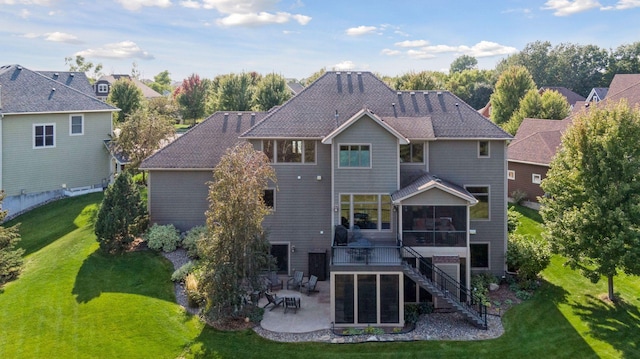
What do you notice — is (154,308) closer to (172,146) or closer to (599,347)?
(172,146)

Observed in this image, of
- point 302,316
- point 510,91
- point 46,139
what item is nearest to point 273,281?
point 302,316

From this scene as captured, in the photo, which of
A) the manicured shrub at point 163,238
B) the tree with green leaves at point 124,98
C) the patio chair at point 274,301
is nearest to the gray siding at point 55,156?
the manicured shrub at point 163,238

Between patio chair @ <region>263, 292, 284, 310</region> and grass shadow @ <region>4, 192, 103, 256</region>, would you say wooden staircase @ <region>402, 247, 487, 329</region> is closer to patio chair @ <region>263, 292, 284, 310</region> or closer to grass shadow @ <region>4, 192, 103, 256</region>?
patio chair @ <region>263, 292, 284, 310</region>

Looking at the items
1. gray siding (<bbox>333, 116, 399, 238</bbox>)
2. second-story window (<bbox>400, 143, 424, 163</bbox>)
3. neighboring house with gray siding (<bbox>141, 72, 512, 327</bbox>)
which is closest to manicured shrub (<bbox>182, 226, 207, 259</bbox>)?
neighboring house with gray siding (<bbox>141, 72, 512, 327</bbox>)

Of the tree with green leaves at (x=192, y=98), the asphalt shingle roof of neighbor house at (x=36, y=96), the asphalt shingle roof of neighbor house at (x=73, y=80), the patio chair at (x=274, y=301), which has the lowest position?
the patio chair at (x=274, y=301)

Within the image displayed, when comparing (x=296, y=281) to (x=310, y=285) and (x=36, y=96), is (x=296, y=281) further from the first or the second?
(x=36, y=96)

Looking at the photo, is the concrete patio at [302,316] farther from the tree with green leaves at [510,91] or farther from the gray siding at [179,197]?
the tree with green leaves at [510,91]
